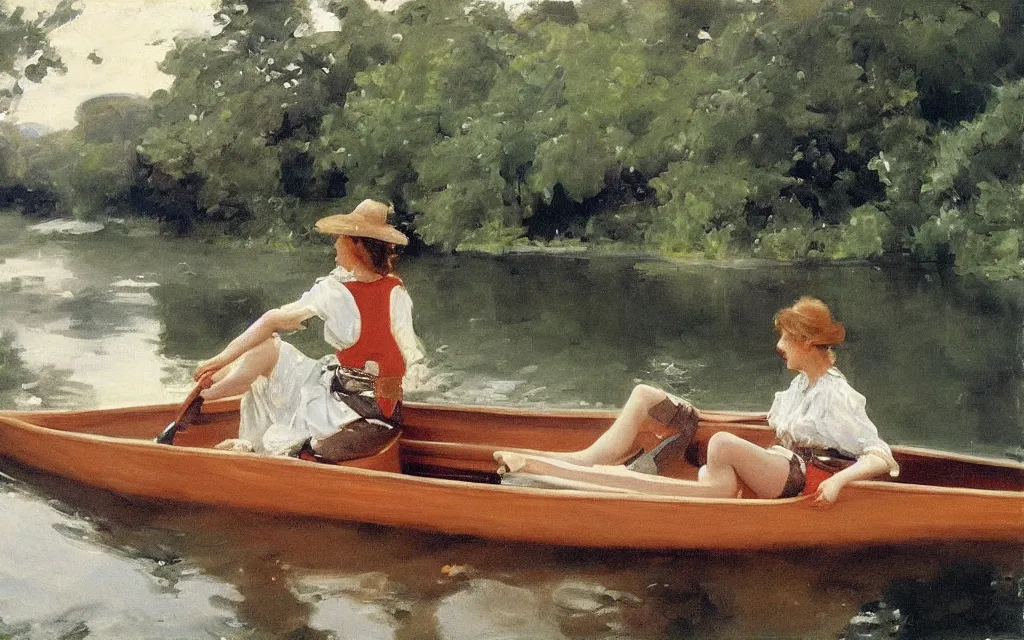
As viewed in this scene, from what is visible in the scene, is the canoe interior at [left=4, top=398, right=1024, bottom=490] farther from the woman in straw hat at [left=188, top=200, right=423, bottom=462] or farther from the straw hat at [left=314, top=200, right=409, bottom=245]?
the straw hat at [left=314, top=200, right=409, bottom=245]

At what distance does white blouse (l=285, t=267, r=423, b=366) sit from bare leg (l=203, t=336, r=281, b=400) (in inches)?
8.0

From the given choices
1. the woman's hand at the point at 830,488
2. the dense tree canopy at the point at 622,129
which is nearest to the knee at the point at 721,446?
the woman's hand at the point at 830,488

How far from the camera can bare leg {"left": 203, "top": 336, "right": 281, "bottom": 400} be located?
3191mm

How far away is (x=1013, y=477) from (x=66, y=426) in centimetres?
315

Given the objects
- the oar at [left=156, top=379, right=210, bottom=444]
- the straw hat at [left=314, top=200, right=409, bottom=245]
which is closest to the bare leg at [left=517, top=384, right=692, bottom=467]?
the straw hat at [left=314, top=200, right=409, bottom=245]

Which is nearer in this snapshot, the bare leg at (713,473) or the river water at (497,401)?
the river water at (497,401)

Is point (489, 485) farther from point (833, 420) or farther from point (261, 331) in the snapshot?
point (833, 420)

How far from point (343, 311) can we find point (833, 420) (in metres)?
1.45

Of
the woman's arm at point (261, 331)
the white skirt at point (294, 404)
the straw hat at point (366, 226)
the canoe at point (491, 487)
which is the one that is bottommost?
the canoe at point (491, 487)

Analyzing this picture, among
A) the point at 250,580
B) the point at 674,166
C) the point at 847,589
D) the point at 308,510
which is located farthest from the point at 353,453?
the point at 674,166

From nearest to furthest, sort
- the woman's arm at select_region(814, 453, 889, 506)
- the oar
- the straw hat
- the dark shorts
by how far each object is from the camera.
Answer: the woman's arm at select_region(814, 453, 889, 506)
the straw hat
the dark shorts
the oar

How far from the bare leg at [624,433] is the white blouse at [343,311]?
0.63 metres

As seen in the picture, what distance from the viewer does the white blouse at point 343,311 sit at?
303cm

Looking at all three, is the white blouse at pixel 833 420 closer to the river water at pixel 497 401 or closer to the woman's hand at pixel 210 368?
the river water at pixel 497 401
